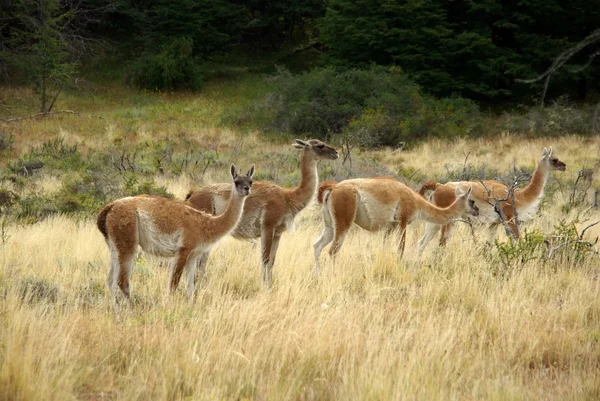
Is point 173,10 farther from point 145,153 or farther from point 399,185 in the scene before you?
point 399,185

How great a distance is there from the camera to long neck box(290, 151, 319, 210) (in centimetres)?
888

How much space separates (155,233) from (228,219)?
2.79 ft

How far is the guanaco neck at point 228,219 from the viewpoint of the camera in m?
7.45

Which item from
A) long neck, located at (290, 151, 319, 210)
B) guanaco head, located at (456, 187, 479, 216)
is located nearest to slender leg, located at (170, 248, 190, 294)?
long neck, located at (290, 151, 319, 210)

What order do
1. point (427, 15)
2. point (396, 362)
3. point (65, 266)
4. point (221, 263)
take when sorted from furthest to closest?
point (427, 15)
point (221, 263)
point (65, 266)
point (396, 362)

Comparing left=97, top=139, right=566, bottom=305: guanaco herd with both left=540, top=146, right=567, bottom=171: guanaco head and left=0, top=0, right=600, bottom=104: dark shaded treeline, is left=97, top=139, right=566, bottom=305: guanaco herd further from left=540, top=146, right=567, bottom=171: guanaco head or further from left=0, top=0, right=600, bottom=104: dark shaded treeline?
left=0, top=0, right=600, bottom=104: dark shaded treeline

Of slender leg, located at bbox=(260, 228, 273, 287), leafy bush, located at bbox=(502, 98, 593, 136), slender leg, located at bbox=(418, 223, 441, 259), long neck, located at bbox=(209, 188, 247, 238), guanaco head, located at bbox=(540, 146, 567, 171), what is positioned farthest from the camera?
leafy bush, located at bbox=(502, 98, 593, 136)

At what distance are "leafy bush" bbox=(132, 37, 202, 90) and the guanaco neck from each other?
112 ft

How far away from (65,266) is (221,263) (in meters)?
1.76

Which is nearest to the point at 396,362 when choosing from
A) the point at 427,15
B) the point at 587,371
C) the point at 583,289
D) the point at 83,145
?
the point at 587,371

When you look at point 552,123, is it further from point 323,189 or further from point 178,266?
point 178,266

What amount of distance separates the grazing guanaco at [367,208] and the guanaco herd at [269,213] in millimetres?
13

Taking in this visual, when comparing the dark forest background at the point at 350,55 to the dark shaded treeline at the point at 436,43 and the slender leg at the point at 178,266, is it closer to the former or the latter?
the dark shaded treeline at the point at 436,43

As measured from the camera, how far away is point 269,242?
28.4 ft
